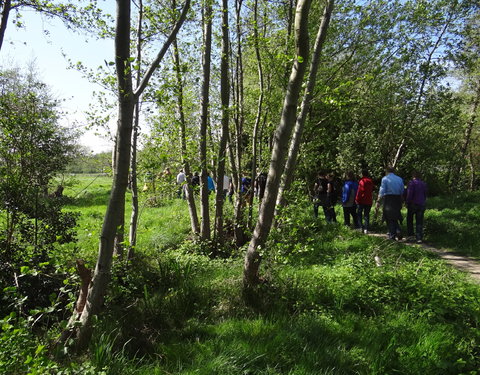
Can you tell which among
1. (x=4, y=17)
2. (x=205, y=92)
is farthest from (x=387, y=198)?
(x=4, y=17)

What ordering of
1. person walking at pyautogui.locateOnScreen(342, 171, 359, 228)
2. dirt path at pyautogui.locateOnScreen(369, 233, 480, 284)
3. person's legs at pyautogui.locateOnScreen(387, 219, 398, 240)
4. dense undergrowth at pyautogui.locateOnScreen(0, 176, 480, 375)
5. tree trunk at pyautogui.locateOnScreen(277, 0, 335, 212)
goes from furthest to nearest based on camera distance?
person walking at pyautogui.locateOnScreen(342, 171, 359, 228) < person's legs at pyautogui.locateOnScreen(387, 219, 398, 240) < dirt path at pyautogui.locateOnScreen(369, 233, 480, 284) < tree trunk at pyautogui.locateOnScreen(277, 0, 335, 212) < dense undergrowth at pyautogui.locateOnScreen(0, 176, 480, 375)

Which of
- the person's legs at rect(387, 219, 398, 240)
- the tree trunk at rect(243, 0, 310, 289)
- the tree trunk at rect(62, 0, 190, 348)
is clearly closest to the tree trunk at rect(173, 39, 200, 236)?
the tree trunk at rect(243, 0, 310, 289)

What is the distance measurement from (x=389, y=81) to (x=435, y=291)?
7.21 m

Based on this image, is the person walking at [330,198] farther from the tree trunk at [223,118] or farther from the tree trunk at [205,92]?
the tree trunk at [205,92]

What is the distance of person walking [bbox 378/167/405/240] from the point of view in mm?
7593

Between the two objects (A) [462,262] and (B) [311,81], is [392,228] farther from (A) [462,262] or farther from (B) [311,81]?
(B) [311,81]

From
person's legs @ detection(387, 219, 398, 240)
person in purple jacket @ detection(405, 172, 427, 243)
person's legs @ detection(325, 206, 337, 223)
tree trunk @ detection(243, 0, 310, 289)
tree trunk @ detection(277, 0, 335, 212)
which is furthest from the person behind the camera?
person's legs @ detection(325, 206, 337, 223)

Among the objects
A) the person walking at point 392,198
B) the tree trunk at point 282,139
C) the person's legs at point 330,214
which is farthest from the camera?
the person's legs at point 330,214

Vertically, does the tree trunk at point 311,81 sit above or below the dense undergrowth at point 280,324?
above

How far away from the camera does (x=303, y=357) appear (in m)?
3.06

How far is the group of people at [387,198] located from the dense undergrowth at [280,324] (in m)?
2.21

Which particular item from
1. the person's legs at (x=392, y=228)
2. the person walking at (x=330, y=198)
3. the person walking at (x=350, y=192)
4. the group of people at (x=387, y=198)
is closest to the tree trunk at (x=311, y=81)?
the group of people at (x=387, y=198)

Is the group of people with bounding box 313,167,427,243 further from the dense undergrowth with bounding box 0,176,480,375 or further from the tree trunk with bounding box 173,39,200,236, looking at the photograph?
the tree trunk with bounding box 173,39,200,236

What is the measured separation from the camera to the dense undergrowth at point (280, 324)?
9.67 feet
